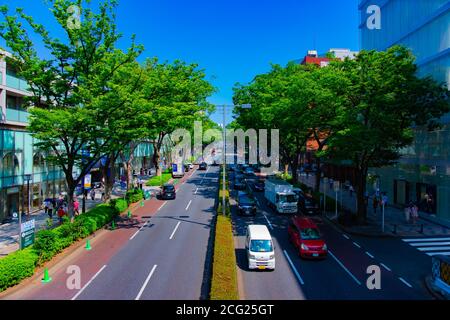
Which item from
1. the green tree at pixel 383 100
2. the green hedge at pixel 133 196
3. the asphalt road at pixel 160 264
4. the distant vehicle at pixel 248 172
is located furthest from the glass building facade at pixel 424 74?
the distant vehicle at pixel 248 172

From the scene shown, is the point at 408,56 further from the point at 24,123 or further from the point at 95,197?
the point at 95,197

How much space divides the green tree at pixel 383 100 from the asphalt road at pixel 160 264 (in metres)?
12.8

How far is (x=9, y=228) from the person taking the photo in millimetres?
27859

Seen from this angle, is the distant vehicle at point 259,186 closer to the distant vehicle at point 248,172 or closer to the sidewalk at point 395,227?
the sidewalk at point 395,227

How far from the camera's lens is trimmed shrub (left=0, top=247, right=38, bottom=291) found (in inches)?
653

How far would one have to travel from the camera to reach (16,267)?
17.2 m

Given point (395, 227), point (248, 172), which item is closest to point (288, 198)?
point (395, 227)

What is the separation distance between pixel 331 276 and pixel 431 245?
10227 mm

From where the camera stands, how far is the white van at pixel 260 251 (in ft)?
62.4

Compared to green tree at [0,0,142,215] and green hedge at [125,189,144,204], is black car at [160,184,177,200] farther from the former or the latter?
green tree at [0,0,142,215]

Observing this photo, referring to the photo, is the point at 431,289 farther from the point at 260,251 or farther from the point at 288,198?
the point at 288,198

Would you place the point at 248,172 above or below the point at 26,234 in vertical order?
above

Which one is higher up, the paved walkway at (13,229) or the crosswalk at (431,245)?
the paved walkway at (13,229)

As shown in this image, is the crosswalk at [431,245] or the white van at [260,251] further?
the crosswalk at [431,245]
